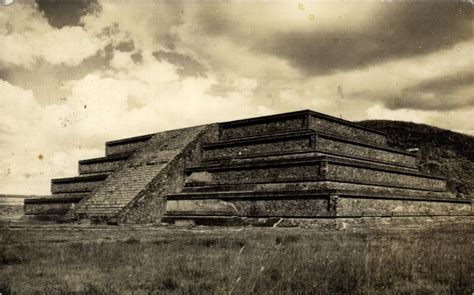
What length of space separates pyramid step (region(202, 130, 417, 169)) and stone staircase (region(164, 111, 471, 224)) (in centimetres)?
3

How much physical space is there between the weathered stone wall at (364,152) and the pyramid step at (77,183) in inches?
387

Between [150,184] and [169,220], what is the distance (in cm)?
140

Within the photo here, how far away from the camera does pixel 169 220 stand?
642 inches

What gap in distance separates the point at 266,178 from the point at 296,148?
146cm

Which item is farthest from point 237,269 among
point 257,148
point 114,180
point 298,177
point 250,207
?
point 114,180

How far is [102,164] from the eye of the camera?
23.1 meters

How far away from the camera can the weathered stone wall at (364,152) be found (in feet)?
52.4

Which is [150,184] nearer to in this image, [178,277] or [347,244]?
[347,244]

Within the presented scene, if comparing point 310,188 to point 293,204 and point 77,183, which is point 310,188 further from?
point 77,183

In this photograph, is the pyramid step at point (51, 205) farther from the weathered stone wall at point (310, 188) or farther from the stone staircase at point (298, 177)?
the weathered stone wall at point (310, 188)

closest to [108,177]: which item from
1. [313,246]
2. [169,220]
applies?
[169,220]

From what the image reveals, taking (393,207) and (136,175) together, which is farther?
(136,175)

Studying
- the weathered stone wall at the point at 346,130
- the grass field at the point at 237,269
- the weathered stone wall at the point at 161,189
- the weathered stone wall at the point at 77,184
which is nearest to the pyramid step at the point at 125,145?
the weathered stone wall at the point at 77,184

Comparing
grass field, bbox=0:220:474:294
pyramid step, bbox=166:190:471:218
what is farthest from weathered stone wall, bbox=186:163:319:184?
grass field, bbox=0:220:474:294
